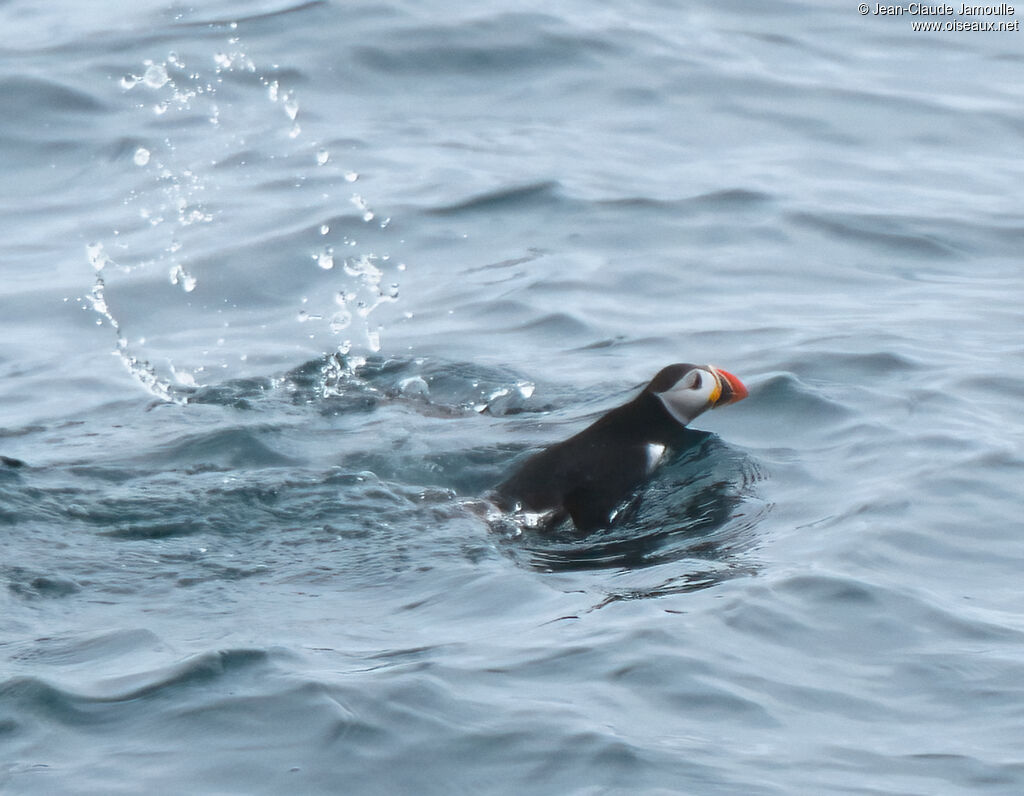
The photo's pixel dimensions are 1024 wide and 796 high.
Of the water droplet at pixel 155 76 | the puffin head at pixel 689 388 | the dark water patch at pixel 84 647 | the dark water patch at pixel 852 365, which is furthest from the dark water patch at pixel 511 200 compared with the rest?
the dark water patch at pixel 84 647

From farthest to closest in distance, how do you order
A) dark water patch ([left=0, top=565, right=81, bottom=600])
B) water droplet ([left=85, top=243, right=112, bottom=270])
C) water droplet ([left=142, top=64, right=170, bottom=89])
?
water droplet ([left=142, top=64, right=170, bottom=89]), water droplet ([left=85, top=243, right=112, bottom=270]), dark water patch ([left=0, top=565, right=81, bottom=600])

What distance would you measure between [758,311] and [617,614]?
401cm

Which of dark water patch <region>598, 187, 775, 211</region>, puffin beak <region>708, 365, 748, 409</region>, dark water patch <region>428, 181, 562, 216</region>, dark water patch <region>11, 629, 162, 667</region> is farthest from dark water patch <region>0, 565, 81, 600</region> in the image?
dark water patch <region>598, 187, 775, 211</region>

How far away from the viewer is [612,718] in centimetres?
400

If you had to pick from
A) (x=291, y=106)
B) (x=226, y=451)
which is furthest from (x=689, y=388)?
(x=291, y=106)

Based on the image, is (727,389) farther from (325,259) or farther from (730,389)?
(325,259)

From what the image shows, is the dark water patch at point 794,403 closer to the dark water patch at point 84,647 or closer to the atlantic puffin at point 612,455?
→ the atlantic puffin at point 612,455

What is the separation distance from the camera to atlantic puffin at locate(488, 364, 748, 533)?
5859 millimetres

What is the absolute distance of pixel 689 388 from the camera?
6410mm

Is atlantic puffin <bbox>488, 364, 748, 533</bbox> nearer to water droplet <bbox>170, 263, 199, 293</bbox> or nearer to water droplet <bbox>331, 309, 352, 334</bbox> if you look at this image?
water droplet <bbox>331, 309, 352, 334</bbox>

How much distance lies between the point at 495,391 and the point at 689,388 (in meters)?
1.27

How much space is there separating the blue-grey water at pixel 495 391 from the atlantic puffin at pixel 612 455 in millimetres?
135

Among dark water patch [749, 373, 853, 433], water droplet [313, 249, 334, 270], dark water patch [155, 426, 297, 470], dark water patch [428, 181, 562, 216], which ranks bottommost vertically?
dark water patch [749, 373, 853, 433]

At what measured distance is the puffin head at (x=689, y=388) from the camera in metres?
6.39
